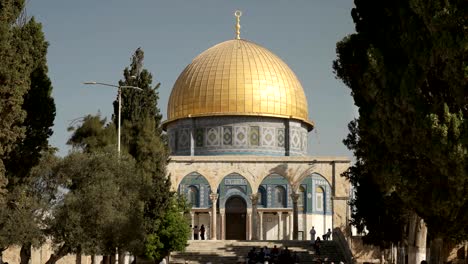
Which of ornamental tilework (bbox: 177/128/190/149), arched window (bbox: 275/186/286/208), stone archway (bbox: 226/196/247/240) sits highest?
ornamental tilework (bbox: 177/128/190/149)

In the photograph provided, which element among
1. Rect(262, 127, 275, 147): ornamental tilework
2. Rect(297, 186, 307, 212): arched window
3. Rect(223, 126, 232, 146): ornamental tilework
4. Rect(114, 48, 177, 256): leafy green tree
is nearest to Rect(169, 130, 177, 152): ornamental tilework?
Rect(223, 126, 232, 146): ornamental tilework

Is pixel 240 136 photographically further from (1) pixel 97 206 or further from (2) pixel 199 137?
(1) pixel 97 206

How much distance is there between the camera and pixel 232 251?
1270 inches

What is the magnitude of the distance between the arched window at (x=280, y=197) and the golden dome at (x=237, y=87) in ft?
12.5

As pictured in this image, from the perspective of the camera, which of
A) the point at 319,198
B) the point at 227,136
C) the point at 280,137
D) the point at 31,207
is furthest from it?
the point at 319,198

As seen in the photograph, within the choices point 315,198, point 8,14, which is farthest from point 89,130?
point 315,198

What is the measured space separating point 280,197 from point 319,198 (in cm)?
218

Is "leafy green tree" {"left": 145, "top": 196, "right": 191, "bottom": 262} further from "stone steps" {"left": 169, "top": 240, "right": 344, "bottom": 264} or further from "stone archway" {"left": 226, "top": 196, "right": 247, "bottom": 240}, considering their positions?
"stone archway" {"left": 226, "top": 196, "right": 247, "bottom": 240}

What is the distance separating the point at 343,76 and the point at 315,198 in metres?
26.3

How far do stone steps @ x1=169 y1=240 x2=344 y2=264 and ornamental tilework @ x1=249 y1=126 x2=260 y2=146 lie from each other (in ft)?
29.6

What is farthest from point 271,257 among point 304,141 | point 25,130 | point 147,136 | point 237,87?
point 304,141

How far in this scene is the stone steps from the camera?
101 feet

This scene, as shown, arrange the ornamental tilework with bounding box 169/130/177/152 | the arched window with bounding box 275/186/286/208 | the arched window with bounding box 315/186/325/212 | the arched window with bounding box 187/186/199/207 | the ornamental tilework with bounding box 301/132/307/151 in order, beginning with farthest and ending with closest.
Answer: the ornamental tilework with bounding box 301/132/307/151
the arched window with bounding box 315/186/325/212
the ornamental tilework with bounding box 169/130/177/152
the arched window with bounding box 275/186/286/208
the arched window with bounding box 187/186/199/207

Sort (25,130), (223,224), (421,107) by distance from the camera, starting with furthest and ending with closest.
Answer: (223,224), (25,130), (421,107)
